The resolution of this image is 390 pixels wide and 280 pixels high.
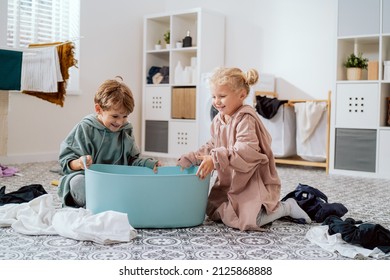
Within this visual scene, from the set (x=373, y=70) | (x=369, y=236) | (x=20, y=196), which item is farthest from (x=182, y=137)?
(x=369, y=236)

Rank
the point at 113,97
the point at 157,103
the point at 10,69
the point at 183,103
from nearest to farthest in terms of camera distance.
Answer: the point at 113,97 → the point at 10,69 → the point at 183,103 → the point at 157,103

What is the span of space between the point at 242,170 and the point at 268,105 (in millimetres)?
2427

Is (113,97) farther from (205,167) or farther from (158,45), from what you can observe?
(158,45)

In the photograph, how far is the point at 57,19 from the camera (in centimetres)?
467

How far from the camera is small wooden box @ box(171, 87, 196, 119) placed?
5035 mm

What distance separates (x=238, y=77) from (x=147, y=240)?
771 millimetres

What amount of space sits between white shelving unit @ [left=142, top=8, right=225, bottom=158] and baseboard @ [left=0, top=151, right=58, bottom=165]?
3.88ft

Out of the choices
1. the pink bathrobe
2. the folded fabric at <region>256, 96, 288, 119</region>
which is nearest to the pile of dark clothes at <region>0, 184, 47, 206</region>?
the pink bathrobe

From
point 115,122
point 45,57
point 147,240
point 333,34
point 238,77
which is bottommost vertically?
point 147,240

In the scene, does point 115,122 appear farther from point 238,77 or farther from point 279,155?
A: point 279,155

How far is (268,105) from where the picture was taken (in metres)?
4.29

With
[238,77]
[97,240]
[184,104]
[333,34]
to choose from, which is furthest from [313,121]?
[97,240]

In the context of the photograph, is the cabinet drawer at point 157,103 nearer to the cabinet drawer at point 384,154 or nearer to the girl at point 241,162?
the cabinet drawer at point 384,154

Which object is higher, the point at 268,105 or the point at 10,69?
the point at 10,69
